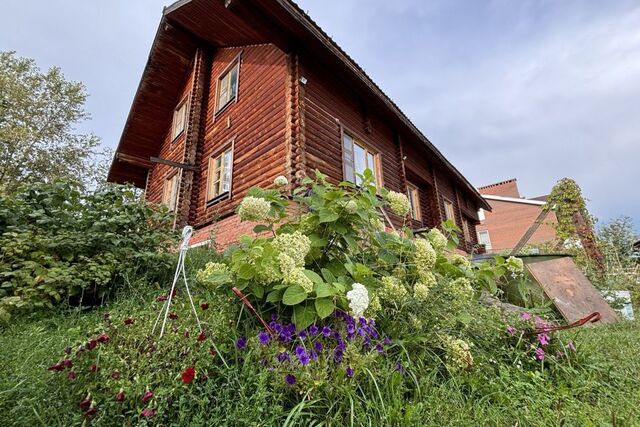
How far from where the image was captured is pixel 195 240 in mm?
8336

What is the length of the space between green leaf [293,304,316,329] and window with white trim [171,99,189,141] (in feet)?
33.3

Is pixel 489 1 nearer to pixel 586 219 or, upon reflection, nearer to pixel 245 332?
pixel 586 219

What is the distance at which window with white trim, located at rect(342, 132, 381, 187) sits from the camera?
749cm

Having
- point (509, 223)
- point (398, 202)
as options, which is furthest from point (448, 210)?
point (509, 223)

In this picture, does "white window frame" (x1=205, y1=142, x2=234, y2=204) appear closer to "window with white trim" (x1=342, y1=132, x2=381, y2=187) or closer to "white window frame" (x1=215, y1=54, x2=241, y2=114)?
"white window frame" (x1=215, y1=54, x2=241, y2=114)

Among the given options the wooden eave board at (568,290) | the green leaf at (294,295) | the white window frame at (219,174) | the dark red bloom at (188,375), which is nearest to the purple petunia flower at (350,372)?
the green leaf at (294,295)

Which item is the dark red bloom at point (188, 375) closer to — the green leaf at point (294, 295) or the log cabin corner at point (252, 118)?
the green leaf at point (294, 295)

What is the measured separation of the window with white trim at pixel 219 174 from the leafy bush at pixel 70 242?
409 centimetres

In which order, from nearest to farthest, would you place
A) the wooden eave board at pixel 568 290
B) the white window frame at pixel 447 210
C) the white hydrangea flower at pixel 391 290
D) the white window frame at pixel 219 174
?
the white hydrangea flower at pixel 391 290, the wooden eave board at pixel 568 290, the white window frame at pixel 219 174, the white window frame at pixel 447 210

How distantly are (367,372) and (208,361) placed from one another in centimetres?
74

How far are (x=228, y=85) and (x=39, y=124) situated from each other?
52.2 feet

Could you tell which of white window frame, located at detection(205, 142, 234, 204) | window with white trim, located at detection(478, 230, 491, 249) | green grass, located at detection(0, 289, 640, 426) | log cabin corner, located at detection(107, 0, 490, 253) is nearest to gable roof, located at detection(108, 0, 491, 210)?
log cabin corner, located at detection(107, 0, 490, 253)

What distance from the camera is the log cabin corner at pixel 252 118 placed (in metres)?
6.32

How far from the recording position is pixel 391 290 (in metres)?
1.76
